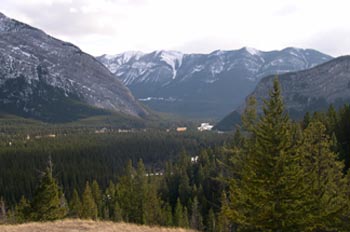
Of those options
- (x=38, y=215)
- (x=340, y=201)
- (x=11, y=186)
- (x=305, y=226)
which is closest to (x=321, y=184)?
(x=340, y=201)

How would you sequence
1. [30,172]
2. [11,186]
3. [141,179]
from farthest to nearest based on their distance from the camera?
[30,172] < [11,186] < [141,179]

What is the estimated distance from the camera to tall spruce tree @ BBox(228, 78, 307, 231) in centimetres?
2728

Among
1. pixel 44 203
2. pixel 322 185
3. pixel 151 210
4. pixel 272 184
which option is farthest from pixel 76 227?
pixel 151 210

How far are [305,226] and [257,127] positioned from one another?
7697 mm

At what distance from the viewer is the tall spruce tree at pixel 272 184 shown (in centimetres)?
2728

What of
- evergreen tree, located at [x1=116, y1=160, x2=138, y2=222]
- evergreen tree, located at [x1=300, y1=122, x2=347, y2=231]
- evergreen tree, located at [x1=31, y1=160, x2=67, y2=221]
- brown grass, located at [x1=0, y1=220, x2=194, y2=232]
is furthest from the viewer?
evergreen tree, located at [x1=116, y1=160, x2=138, y2=222]

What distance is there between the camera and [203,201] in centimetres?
10931

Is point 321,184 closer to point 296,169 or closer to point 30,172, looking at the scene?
point 296,169

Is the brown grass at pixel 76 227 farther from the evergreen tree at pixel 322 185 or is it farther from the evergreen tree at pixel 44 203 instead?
the evergreen tree at pixel 44 203

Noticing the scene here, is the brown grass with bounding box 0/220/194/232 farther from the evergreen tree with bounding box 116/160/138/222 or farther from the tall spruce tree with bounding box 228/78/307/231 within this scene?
the evergreen tree with bounding box 116/160/138/222

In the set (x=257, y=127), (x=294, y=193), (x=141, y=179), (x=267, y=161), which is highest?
(x=257, y=127)

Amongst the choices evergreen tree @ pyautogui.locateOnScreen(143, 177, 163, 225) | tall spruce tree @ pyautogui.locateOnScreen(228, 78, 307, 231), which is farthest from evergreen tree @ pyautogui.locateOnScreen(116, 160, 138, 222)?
tall spruce tree @ pyautogui.locateOnScreen(228, 78, 307, 231)

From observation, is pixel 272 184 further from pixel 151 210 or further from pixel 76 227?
pixel 151 210

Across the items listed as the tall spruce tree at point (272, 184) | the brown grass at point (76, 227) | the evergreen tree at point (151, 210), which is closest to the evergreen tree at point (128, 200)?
the evergreen tree at point (151, 210)
